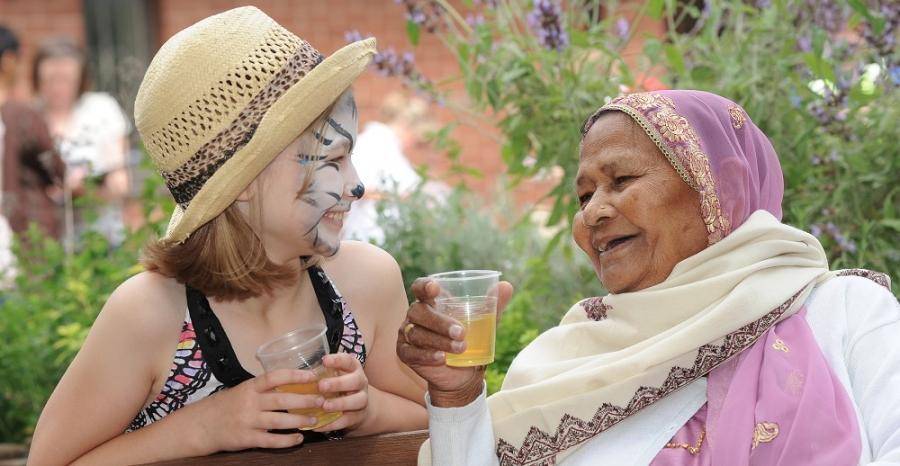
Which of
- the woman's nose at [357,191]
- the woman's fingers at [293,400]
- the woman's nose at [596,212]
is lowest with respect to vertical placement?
the woman's fingers at [293,400]

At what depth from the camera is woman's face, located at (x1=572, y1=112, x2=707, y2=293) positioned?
2.48 metres

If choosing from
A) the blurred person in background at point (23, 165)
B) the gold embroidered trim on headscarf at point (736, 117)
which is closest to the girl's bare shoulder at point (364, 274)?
the gold embroidered trim on headscarf at point (736, 117)

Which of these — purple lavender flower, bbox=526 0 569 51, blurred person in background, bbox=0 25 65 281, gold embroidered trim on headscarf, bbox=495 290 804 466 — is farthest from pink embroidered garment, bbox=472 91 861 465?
blurred person in background, bbox=0 25 65 281

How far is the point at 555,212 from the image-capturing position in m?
3.91

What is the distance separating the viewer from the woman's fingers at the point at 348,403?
2.41 meters

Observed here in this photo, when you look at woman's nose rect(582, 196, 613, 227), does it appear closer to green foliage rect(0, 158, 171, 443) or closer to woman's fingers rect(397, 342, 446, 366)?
woman's fingers rect(397, 342, 446, 366)

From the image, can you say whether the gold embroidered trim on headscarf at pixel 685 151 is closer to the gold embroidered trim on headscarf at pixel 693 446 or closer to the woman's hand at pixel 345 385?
the gold embroidered trim on headscarf at pixel 693 446

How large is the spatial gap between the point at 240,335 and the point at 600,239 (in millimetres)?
839

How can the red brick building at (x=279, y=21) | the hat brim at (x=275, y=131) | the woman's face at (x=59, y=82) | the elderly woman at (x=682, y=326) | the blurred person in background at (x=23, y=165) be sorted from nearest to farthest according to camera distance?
1. the elderly woman at (x=682, y=326)
2. the hat brim at (x=275, y=131)
3. the blurred person in background at (x=23, y=165)
4. the woman's face at (x=59, y=82)
5. the red brick building at (x=279, y=21)

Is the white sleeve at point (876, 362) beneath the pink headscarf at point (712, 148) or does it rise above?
beneath

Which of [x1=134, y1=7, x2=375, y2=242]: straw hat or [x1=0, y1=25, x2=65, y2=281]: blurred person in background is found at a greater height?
[x1=134, y1=7, x2=375, y2=242]: straw hat

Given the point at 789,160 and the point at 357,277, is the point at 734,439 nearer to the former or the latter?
the point at 357,277

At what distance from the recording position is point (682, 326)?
2473 millimetres

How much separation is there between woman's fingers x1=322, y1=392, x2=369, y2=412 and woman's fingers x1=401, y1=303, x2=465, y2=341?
236mm
